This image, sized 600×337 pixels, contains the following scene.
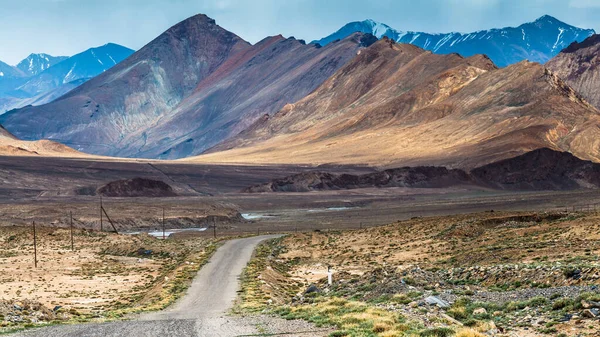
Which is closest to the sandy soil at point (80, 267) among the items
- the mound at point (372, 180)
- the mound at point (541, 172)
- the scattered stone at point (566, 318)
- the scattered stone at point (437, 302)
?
the scattered stone at point (437, 302)

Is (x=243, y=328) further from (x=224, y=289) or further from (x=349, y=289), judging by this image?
(x=224, y=289)

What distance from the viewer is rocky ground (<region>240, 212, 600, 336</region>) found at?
18.1 m

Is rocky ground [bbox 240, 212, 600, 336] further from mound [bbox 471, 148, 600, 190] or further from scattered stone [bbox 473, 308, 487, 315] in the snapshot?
mound [bbox 471, 148, 600, 190]

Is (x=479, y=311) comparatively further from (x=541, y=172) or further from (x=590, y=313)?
(x=541, y=172)

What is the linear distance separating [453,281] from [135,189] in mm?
115841

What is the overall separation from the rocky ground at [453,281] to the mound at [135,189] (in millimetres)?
84261

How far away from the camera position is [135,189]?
138 meters

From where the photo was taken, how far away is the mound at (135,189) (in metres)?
136

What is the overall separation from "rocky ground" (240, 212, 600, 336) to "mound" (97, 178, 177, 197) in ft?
276

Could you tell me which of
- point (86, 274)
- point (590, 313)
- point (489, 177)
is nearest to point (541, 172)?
point (489, 177)

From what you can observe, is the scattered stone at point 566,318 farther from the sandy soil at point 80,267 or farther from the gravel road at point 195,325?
the sandy soil at point 80,267

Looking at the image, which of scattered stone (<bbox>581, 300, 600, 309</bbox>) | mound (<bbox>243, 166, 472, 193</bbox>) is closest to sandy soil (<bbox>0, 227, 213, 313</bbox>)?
scattered stone (<bbox>581, 300, 600, 309</bbox>)

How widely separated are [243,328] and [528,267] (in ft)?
33.8

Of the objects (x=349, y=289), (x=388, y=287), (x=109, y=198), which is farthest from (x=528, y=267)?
(x=109, y=198)
